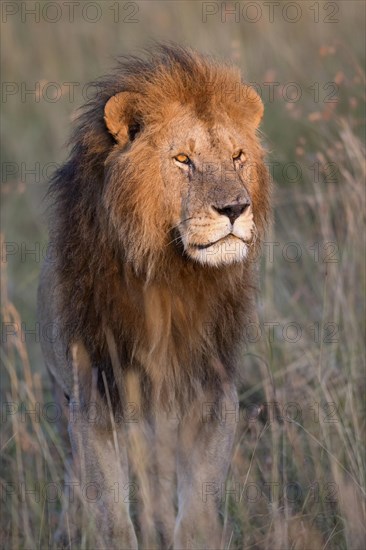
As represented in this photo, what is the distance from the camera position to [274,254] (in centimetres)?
839

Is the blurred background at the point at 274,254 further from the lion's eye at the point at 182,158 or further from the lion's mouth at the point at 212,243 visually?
the lion's mouth at the point at 212,243

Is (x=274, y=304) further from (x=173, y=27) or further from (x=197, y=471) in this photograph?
(x=173, y=27)

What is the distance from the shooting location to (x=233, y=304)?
17.5 ft

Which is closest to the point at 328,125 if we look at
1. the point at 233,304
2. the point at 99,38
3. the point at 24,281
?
the point at 24,281

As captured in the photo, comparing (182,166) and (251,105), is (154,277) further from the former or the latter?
(251,105)

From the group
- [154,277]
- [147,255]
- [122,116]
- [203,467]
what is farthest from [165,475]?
[122,116]

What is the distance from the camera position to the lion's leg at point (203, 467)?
5.17 meters

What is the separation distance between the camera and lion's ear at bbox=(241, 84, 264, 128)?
17.4ft

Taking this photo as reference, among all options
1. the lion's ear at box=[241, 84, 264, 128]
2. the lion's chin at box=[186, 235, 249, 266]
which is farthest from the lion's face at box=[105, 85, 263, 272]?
the lion's ear at box=[241, 84, 264, 128]

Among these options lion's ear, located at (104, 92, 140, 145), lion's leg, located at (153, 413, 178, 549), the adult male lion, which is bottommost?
lion's leg, located at (153, 413, 178, 549)

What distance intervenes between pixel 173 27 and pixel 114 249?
867 cm

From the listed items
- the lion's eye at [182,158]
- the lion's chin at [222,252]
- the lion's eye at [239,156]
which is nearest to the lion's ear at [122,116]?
the lion's eye at [182,158]

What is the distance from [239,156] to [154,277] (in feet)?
2.22

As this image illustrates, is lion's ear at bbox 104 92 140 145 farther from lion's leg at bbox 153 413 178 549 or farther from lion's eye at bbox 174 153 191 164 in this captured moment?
lion's leg at bbox 153 413 178 549
